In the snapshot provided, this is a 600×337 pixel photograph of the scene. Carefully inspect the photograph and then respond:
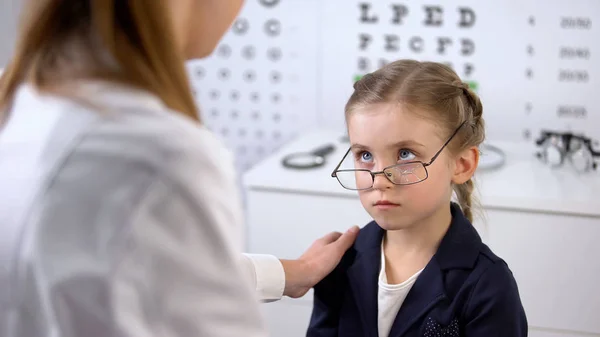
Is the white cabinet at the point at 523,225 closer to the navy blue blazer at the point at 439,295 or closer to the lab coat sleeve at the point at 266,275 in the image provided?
the navy blue blazer at the point at 439,295

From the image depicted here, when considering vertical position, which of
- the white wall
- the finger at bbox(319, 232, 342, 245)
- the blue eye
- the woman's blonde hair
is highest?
the woman's blonde hair

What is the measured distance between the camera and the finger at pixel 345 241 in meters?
1.25

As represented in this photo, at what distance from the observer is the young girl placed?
1.10 meters

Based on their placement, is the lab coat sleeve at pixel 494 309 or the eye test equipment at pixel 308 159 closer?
the lab coat sleeve at pixel 494 309

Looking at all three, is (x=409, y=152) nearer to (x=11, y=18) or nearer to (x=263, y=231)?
(x=263, y=231)

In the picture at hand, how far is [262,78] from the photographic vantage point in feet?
7.73

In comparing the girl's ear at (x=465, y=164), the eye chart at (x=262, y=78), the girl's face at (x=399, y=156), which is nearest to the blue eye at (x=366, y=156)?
the girl's face at (x=399, y=156)

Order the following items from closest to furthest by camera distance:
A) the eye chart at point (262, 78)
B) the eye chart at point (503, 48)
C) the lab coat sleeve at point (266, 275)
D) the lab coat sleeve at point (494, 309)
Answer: the lab coat sleeve at point (494, 309) → the lab coat sleeve at point (266, 275) → the eye chart at point (503, 48) → the eye chart at point (262, 78)

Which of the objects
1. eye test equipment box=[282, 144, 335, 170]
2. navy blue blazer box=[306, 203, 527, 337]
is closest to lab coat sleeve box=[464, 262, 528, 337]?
navy blue blazer box=[306, 203, 527, 337]

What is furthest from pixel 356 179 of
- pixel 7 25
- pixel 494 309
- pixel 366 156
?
pixel 7 25

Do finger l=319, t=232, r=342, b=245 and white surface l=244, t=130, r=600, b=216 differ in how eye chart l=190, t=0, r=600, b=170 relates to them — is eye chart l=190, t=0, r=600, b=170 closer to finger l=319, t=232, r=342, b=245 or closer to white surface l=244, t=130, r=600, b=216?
white surface l=244, t=130, r=600, b=216

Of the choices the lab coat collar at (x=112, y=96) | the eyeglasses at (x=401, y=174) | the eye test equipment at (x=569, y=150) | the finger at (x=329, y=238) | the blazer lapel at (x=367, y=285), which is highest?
the lab coat collar at (x=112, y=96)

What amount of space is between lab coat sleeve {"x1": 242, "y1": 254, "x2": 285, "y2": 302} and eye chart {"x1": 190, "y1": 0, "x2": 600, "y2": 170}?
1102 mm

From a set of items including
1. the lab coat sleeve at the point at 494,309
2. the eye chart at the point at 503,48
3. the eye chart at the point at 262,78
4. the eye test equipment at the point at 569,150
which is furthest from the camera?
the eye chart at the point at 262,78
